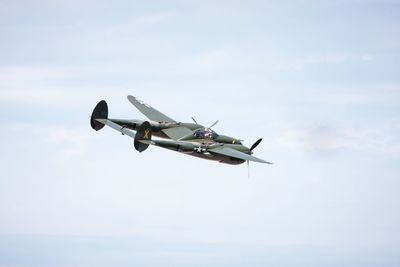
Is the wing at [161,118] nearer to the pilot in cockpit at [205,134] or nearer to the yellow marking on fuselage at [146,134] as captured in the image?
the pilot in cockpit at [205,134]

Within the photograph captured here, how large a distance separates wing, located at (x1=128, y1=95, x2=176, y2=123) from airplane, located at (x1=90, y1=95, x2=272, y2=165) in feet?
4.96

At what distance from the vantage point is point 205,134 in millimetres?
83000

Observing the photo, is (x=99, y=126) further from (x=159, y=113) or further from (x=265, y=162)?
(x=265, y=162)

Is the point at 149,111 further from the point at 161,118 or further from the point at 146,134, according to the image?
the point at 146,134

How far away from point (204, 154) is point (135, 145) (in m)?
8.08

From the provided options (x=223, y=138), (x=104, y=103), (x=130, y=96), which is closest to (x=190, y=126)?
(x=223, y=138)

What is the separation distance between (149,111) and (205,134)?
45.6 ft

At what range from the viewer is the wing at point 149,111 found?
9219 cm

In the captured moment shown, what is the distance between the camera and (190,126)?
8581 centimetres

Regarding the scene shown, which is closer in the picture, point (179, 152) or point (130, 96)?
point (179, 152)

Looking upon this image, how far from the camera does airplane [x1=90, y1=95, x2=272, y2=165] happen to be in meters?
76.1

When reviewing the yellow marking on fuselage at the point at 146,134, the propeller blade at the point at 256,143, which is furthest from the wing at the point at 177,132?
the yellow marking on fuselage at the point at 146,134

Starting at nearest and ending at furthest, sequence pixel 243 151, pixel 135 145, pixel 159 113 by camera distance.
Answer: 1. pixel 135 145
2. pixel 243 151
3. pixel 159 113

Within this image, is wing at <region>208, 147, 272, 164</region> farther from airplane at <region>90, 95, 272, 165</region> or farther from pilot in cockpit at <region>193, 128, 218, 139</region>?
pilot in cockpit at <region>193, 128, 218, 139</region>
